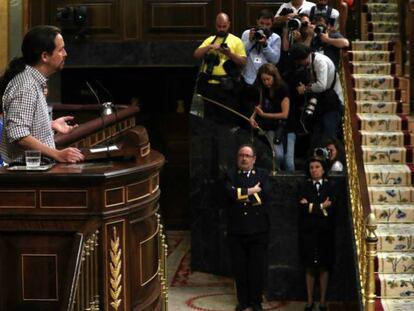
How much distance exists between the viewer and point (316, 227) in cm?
804

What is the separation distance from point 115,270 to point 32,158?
0.63 metres

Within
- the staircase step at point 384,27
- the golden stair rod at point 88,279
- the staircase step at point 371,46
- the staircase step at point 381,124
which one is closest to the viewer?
the golden stair rod at point 88,279

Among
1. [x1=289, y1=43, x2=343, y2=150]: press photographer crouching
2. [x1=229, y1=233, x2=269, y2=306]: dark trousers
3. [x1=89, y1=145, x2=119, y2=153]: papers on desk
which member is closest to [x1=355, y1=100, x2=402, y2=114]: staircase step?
[x1=289, y1=43, x2=343, y2=150]: press photographer crouching

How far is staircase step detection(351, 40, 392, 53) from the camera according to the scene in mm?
11312

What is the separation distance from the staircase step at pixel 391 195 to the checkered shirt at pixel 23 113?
442 cm

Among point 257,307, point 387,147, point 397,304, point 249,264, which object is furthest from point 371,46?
point 397,304

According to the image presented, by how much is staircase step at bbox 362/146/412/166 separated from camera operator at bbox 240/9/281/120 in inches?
49.4

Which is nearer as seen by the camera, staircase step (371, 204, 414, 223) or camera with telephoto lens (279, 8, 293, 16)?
staircase step (371, 204, 414, 223)

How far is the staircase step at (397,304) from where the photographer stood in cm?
685

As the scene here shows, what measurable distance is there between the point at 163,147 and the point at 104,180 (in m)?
9.17

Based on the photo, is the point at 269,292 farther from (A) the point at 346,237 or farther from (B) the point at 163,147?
(B) the point at 163,147

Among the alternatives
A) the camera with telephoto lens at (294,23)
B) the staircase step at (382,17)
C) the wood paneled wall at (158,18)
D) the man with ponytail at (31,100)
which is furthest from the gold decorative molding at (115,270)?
the staircase step at (382,17)

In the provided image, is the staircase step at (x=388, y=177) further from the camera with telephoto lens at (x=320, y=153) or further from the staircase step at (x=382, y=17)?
the staircase step at (x=382, y=17)

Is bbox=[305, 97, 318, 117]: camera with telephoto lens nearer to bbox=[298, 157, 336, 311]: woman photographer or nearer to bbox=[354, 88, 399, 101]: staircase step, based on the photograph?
bbox=[298, 157, 336, 311]: woman photographer
